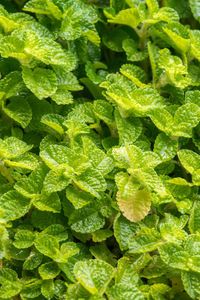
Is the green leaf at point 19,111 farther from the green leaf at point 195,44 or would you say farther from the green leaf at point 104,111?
the green leaf at point 195,44

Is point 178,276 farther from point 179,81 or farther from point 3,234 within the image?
point 179,81

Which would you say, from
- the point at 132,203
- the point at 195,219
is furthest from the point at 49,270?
the point at 195,219

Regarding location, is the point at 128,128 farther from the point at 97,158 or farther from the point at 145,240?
the point at 145,240

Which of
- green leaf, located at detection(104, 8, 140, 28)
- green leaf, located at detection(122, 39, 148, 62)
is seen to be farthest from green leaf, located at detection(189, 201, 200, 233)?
green leaf, located at detection(104, 8, 140, 28)

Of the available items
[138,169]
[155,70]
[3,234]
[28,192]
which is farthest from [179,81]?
[3,234]

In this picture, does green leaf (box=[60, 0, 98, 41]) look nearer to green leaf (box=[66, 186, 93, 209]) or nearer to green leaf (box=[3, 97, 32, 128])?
green leaf (box=[3, 97, 32, 128])

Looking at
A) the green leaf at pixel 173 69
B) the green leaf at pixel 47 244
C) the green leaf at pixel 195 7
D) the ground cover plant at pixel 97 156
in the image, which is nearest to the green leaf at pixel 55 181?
the ground cover plant at pixel 97 156
